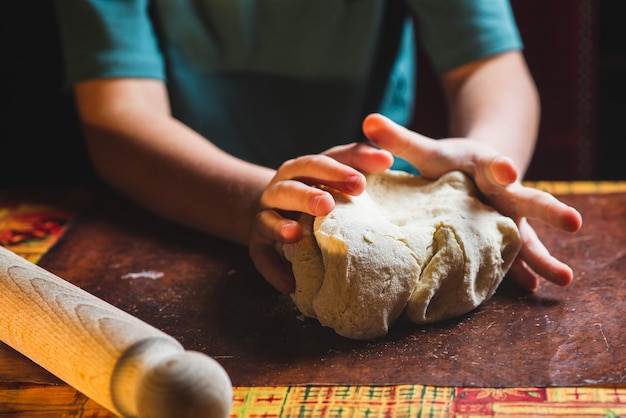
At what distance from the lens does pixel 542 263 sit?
853 mm

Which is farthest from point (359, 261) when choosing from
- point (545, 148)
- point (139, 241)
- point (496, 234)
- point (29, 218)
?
point (545, 148)

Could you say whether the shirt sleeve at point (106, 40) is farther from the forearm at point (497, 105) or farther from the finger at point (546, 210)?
the finger at point (546, 210)

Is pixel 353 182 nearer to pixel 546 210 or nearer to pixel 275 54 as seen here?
pixel 546 210

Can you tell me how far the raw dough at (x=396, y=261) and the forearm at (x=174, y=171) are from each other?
0.17 meters

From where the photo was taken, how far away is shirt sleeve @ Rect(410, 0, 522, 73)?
1218mm

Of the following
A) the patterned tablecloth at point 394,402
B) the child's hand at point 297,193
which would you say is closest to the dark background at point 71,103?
the child's hand at point 297,193

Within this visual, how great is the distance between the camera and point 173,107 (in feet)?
4.50

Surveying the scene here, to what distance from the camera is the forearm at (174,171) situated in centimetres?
99

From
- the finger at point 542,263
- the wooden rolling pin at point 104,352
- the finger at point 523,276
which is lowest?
the finger at point 523,276

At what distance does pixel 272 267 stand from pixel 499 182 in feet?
0.90

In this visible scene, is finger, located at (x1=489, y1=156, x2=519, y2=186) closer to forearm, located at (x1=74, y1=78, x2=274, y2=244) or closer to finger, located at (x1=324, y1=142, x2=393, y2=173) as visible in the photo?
finger, located at (x1=324, y1=142, x2=393, y2=173)

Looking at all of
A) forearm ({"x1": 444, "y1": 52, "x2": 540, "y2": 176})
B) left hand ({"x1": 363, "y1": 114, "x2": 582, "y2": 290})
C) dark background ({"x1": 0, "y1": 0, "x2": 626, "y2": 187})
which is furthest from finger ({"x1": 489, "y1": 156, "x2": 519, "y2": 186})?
dark background ({"x1": 0, "y1": 0, "x2": 626, "y2": 187})

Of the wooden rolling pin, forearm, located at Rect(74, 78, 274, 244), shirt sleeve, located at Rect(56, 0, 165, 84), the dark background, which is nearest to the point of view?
the wooden rolling pin

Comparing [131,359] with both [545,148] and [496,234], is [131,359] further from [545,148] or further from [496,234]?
[545,148]
